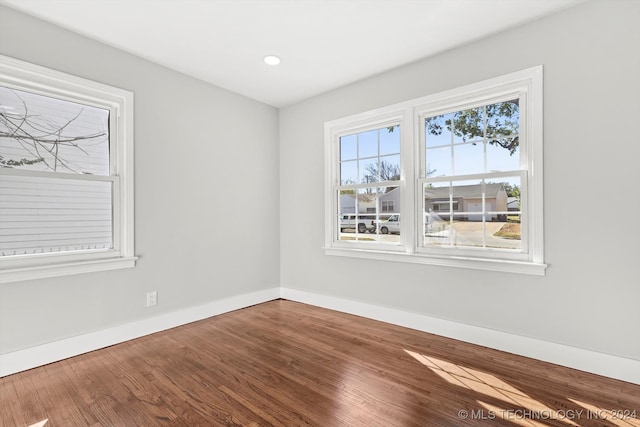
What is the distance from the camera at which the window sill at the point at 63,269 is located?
2.25 meters

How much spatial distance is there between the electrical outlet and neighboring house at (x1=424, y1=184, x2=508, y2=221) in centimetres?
282

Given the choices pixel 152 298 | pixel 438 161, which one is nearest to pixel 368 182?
pixel 438 161

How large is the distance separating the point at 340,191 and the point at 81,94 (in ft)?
8.81

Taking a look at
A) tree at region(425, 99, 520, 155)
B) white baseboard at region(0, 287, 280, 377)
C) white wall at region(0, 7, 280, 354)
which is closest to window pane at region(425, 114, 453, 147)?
tree at region(425, 99, 520, 155)

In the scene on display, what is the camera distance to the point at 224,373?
7.36 ft

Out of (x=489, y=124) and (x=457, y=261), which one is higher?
(x=489, y=124)

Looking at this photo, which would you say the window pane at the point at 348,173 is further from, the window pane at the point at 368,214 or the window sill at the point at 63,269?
the window sill at the point at 63,269

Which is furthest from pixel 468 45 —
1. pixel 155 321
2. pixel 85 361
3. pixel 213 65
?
pixel 85 361

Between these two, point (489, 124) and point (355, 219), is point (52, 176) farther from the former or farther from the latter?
point (489, 124)

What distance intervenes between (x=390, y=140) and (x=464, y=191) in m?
0.98

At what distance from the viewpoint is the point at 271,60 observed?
3047 millimetres

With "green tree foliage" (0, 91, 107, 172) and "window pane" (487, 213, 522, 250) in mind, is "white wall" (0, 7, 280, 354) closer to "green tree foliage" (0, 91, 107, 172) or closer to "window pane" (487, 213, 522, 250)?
"green tree foliage" (0, 91, 107, 172)

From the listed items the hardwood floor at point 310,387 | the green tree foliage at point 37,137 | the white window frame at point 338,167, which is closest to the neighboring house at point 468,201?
the white window frame at point 338,167

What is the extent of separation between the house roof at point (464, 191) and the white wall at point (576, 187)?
0.39 meters
